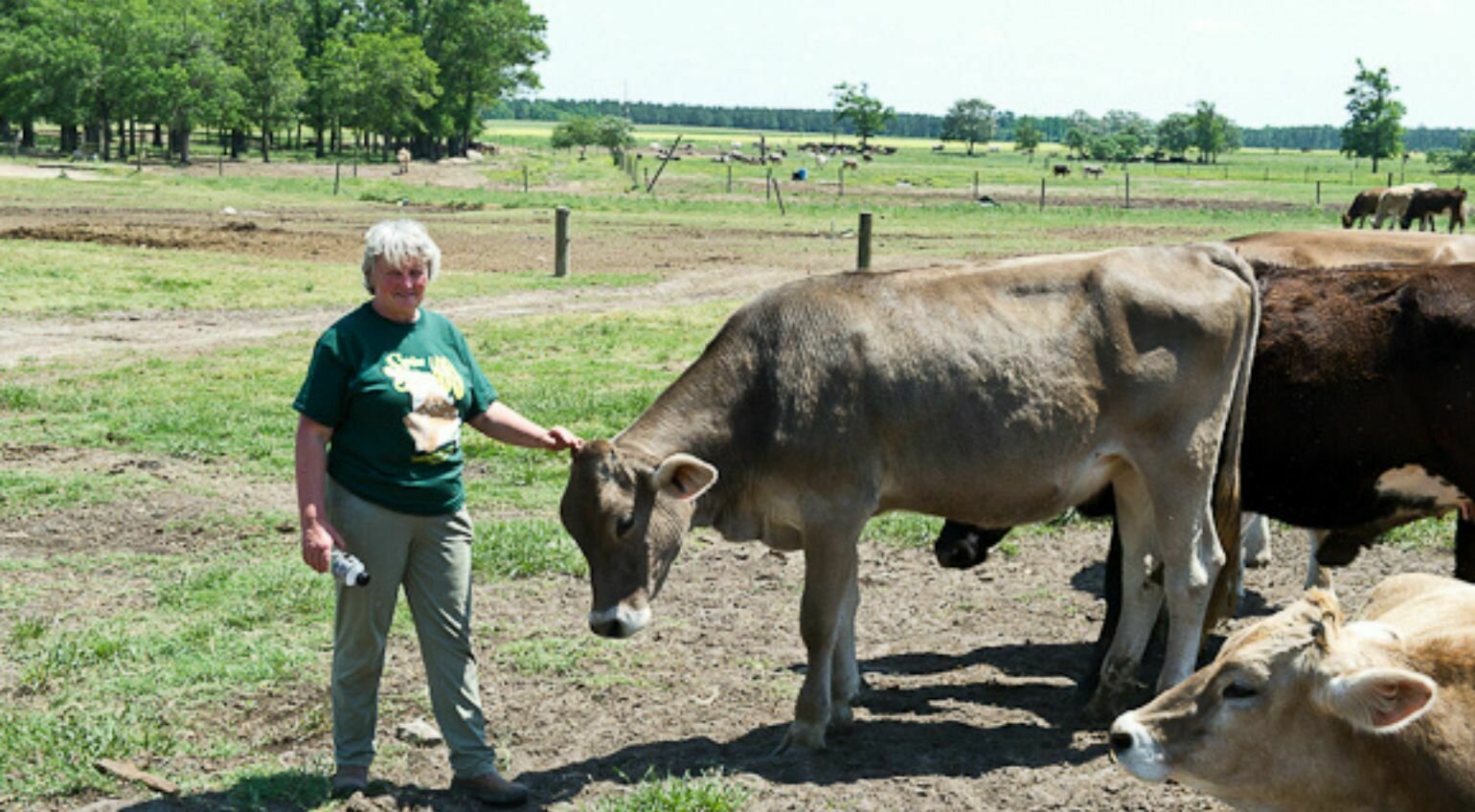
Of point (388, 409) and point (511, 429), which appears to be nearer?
point (388, 409)

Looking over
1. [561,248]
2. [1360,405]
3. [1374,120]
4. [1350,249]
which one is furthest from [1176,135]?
[1360,405]

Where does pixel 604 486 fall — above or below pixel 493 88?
below

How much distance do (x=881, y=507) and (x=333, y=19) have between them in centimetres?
11790

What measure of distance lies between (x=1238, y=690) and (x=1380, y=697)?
1.52 feet

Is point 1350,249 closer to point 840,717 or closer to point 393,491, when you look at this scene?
point 840,717

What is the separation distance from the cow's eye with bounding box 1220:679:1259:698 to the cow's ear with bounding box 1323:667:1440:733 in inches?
8.7

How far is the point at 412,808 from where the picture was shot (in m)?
6.48

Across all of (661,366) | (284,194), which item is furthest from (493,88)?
(661,366)

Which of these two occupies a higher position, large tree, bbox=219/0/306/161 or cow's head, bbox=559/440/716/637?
large tree, bbox=219/0/306/161

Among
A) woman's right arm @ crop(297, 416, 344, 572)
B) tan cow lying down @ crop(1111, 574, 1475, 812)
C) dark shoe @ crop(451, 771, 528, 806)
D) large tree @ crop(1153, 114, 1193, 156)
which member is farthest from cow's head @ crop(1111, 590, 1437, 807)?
large tree @ crop(1153, 114, 1193, 156)

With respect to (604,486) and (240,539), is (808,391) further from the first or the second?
(240,539)

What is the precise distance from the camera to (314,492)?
240 inches

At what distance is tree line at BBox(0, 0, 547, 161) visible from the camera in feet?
269

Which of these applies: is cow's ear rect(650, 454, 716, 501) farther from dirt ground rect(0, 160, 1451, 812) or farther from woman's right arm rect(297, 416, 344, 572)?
woman's right arm rect(297, 416, 344, 572)
